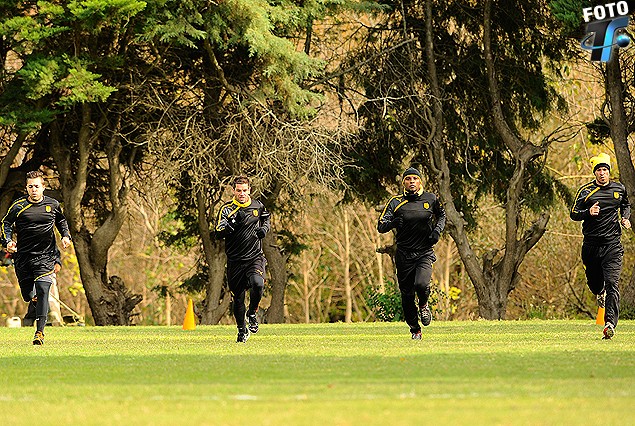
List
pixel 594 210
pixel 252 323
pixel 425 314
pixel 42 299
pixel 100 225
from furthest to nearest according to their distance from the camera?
pixel 100 225 → pixel 252 323 → pixel 425 314 → pixel 42 299 → pixel 594 210

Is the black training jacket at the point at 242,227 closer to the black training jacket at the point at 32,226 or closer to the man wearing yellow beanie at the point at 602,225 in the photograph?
the black training jacket at the point at 32,226

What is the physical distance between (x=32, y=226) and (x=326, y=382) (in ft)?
27.9

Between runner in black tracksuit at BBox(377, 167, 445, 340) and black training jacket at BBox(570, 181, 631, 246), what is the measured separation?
194 cm

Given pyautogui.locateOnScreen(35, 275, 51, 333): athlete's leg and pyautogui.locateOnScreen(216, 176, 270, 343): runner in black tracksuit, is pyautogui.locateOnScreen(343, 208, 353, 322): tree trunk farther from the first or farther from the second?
pyautogui.locateOnScreen(35, 275, 51, 333): athlete's leg

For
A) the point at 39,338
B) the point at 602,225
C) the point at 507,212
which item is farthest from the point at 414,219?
the point at 507,212

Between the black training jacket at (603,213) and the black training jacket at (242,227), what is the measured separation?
14.1 ft

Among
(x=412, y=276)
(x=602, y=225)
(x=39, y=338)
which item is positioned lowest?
(x=39, y=338)

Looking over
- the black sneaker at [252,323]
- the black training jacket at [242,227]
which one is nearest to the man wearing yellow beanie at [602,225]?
the black training jacket at [242,227]

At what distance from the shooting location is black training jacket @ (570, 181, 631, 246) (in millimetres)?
17969

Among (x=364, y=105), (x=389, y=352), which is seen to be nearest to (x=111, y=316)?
(x=364, y=105)

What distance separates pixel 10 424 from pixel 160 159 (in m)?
22.2

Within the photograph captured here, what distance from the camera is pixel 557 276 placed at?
44.2 meters

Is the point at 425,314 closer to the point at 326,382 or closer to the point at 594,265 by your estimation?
the point at 594,265

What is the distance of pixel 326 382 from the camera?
1119 centimetres
